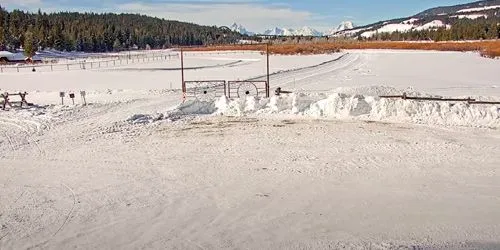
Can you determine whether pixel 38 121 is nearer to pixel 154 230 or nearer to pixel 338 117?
pixel 338 117

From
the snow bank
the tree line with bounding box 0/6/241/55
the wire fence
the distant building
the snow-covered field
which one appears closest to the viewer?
the snow-covered field

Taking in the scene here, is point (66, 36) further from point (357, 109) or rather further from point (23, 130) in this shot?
point (357, 109)

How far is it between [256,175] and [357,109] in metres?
8.72

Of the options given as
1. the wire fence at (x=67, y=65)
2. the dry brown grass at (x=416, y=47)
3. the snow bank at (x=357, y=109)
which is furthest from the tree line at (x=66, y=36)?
the snow bank at (x=357, y=109)

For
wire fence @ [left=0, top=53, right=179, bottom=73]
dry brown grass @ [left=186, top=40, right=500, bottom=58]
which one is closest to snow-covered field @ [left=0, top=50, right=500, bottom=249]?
wire fence @ [left=0, top=53, right=179, bottom=73]

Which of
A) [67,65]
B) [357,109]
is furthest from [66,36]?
[357,109]

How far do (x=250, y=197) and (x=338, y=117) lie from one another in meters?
9.80

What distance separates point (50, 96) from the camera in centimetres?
2848

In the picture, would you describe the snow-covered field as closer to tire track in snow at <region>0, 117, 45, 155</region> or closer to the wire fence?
tire track in snow at <region>0, 117, 45, 155</region>

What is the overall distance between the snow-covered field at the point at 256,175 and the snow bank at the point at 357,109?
67mm

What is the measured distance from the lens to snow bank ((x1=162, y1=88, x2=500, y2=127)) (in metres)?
17.7

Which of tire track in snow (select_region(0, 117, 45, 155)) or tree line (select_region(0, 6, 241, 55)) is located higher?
tree line (select_region(0, 6, 241, 55))

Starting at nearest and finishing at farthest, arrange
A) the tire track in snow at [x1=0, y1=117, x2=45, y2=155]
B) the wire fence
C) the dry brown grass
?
the tire track in snow at [x1=0, y1=117, x2=45, y2=155] → the wire fence → the dry brown grass

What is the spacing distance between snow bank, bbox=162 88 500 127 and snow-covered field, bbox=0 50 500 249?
2.6 inches
